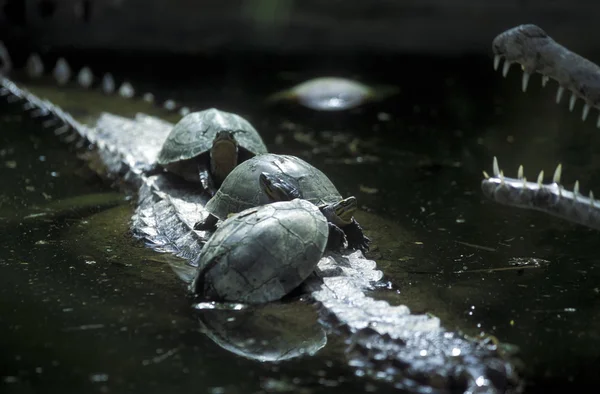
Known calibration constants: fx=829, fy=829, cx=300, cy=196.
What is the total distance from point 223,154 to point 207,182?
0.93 ft

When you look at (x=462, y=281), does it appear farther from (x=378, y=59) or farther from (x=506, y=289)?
(x=378, y=59)

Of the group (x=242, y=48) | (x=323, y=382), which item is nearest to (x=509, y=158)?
(x=323, y=382)

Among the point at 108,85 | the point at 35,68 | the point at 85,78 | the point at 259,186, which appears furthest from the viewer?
the point at 35,68

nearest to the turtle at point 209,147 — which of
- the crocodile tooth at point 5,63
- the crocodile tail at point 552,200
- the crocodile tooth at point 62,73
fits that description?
the crocodile tail at point 552,200

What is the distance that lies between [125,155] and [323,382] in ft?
16.1

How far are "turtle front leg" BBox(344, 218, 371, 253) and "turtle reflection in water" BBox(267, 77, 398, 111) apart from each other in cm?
586

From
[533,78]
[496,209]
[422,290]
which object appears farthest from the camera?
[533,78]

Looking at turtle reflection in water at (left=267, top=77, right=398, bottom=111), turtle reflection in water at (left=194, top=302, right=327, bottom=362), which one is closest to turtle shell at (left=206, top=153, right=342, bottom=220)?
turtle reflection in water at (left=194, top=302, right=327, bottom=362)

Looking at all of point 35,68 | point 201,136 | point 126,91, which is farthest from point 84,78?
point 201,136

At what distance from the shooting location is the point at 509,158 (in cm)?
931

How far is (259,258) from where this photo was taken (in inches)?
203

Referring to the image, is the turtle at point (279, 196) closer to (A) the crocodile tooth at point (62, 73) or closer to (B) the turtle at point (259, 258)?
(B) the turtle at point (259, 258)

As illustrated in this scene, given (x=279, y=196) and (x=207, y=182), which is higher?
(x=279, y=196)

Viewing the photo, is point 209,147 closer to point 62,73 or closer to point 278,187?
point 278,187
